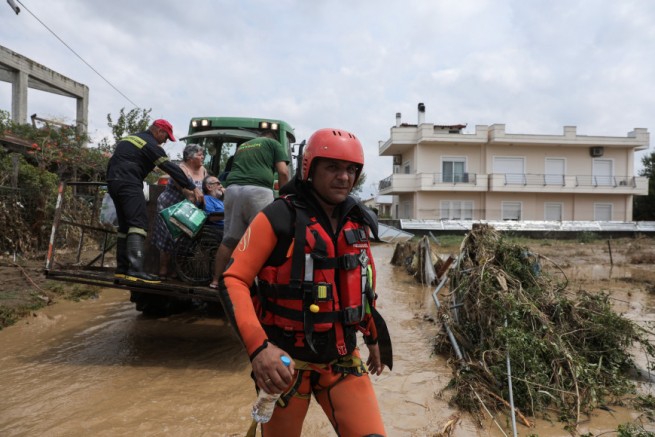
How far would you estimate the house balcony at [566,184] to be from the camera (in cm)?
2917

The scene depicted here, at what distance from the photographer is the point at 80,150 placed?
34.7 feet

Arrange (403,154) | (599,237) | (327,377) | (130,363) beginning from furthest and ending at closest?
(403,154) < (599,237) < (130,363) < (327,377)

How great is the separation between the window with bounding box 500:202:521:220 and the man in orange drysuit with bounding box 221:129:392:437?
30.6 metres

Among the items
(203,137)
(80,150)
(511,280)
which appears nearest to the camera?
(511,280)

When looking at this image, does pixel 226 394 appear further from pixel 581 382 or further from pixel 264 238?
pixel 581 382

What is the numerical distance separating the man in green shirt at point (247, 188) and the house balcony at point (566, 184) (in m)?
27.4

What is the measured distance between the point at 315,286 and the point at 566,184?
3284cm

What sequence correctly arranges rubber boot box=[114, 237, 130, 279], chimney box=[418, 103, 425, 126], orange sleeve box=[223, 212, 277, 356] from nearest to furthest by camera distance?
orange sleeve box=[223, 212, 277, 356], rubber boot box=[114, 237, 130, 279], chimney box=[418, 103, 425, 126]

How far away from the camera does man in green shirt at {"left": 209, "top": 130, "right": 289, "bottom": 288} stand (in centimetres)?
399

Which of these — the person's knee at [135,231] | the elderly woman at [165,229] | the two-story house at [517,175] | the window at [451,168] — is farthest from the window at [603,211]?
the person's knee at [135,231]

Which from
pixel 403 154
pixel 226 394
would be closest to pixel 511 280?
pixel 226 394

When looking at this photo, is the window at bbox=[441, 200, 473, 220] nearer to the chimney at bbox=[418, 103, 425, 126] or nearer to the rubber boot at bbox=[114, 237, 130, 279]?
the chimney at bbox=[418, 103, 425, 126]

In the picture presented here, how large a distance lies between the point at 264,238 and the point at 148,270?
11.9 feet

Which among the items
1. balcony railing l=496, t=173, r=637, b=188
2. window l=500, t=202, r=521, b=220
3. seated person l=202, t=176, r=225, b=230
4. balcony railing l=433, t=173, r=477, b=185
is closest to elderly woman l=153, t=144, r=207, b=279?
seated person l=202, t=176, r=225, b=230
